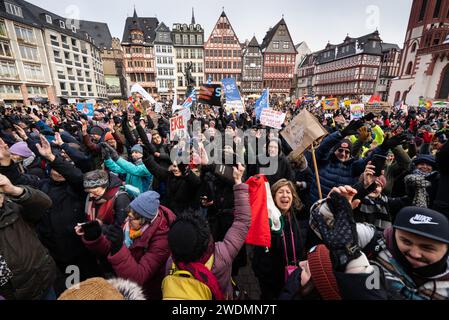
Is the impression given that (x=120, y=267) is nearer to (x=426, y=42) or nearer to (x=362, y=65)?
(x=426, y=42)

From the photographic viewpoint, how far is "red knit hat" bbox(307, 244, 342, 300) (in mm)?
1135

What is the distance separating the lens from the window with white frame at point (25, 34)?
28955mm

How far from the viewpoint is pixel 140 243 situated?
191 centimetres

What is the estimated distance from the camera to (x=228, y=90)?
27.0 ft

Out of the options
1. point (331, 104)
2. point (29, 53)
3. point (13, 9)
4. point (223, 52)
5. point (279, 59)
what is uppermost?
point (13, 9)

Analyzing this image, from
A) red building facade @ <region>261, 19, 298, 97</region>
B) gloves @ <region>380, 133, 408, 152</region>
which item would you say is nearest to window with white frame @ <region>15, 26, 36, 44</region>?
red building facade @ <region>261, 19, 298, 97</region>

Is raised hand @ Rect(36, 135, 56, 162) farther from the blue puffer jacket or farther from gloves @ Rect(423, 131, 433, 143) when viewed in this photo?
gloves @ Rect(423, 131, 433, 143)

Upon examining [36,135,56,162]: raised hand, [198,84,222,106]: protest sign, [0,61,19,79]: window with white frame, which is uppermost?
[0,61,19,79]: window with white frame

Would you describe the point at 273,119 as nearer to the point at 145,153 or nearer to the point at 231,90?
the point at 231,90

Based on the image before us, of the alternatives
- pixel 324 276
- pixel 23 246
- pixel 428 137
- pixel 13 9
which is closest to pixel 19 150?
pixel 23 246

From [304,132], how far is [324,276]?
2411mm

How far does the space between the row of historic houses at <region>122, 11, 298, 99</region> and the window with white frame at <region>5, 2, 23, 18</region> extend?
16051mm

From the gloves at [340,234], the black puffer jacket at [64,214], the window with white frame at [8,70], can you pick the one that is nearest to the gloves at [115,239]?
the black puffer jacket at [64,214]

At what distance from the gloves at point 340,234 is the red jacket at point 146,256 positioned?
143cm
